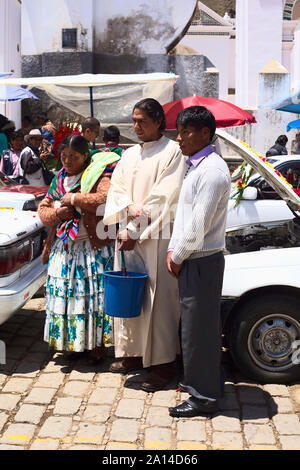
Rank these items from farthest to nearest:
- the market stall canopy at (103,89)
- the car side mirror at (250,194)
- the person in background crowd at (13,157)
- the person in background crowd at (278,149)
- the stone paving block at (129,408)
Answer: the person in background crowd at (278,149) → the person in background crowd at (13,157) → the market stall canopy at (103,89) → the car side mirror at (250,194) → the stone paving block at (129,408)

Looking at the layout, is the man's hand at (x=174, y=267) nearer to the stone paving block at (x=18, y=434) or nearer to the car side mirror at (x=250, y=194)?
the stone paving block at (x=18, y=434)

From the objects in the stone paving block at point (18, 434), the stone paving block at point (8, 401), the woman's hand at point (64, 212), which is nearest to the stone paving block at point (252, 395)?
the stone paving block at point (18, 434)

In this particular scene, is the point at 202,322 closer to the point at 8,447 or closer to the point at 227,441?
the point at 227,441

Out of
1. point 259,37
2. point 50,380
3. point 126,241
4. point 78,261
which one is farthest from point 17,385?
point 259,37

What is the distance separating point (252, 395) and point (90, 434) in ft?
3.96

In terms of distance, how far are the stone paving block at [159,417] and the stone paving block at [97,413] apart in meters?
0.28

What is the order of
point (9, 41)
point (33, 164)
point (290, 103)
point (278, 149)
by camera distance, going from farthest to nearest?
point (9, 41), point (278, 149), point (290, 103), point (33, 164)

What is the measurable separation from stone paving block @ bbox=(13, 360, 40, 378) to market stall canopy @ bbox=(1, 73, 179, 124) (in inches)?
191

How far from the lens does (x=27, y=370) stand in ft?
16.1

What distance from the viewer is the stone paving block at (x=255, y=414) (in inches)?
160

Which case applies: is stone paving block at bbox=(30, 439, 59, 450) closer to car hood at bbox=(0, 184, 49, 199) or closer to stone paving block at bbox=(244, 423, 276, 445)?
stone paving block at bbox=(244, 423, 276, 445)

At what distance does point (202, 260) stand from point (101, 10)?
1210 cm

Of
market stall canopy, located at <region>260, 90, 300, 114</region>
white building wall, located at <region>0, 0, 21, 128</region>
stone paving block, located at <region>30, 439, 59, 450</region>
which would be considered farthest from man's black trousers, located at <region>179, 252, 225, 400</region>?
white building wall, located at <region>0, 0, 21, 128</region>

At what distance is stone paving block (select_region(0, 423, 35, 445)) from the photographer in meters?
3.79
